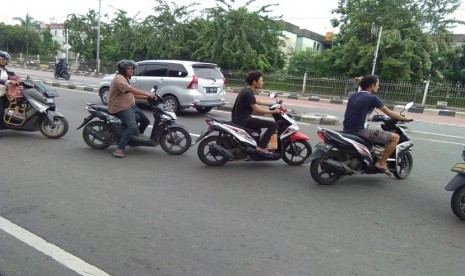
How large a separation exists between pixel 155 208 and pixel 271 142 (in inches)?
98.8

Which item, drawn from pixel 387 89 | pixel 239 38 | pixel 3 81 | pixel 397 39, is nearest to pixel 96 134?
pixel 3 81

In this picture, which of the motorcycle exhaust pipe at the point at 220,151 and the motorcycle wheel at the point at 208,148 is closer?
the motorcycle exhaust pipe at the point at 220,151

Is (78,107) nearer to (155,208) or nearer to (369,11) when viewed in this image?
(155,208)

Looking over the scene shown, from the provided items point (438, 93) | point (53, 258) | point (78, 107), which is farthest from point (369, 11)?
point (53, 258)

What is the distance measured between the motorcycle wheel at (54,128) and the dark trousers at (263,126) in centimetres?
366

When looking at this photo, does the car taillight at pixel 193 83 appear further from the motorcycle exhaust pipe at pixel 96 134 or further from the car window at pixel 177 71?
the motorcycle exhaust pipe at pixel 96 134

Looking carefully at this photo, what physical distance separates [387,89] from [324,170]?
1828 centimetres

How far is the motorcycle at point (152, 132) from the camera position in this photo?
22.1 feet

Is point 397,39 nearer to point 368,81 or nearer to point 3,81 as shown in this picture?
point 368,81

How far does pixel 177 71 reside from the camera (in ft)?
38.2

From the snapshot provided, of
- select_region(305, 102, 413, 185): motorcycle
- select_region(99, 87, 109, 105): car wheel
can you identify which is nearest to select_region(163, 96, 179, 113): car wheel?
select_region(99, 87, 109, 105): car wheel

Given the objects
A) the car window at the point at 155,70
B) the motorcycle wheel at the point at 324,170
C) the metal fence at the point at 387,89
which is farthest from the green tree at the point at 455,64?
the motorcycle wheel at the point at 324,170

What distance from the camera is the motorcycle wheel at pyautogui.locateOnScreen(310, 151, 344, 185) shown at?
551 cm

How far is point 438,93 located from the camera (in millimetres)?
20891
